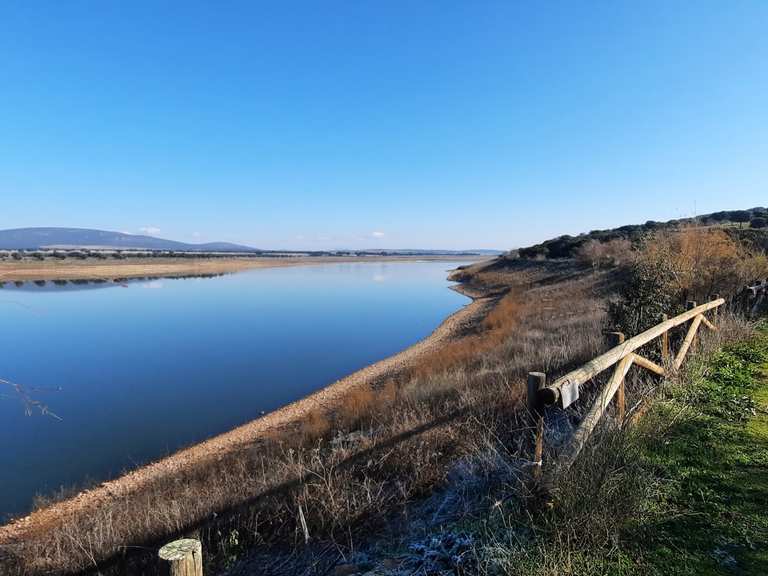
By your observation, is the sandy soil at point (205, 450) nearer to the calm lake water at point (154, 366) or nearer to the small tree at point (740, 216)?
the calm lake water at point (154, 366)

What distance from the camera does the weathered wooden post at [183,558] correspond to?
2438 millimetres

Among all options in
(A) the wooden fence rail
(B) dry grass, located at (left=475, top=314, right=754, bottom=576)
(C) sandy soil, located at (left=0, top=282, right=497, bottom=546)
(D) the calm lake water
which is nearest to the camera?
(B) dry grass, located at (left=475, top=314, right=754, bottom=576)

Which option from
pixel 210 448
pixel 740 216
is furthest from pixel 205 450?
pixel 740 216

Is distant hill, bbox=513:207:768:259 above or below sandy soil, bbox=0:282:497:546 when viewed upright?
above

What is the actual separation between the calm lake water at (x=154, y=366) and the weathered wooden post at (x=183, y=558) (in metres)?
1.56

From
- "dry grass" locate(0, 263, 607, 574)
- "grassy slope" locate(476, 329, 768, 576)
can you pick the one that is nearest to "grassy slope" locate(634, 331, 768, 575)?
"grassy slope" locate(476, 329, 768, 576)

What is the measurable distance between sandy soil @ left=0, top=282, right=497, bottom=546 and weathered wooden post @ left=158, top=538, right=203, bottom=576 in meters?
8.22

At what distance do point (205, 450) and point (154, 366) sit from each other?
10847mm

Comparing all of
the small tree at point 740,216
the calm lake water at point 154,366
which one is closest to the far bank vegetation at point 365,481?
the calm lake water at point 154,366

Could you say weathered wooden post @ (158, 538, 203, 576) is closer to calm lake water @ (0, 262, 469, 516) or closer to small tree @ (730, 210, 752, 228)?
calm lake water @ (0, 262, 469, 516)

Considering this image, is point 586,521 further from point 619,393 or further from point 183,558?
point 183,558

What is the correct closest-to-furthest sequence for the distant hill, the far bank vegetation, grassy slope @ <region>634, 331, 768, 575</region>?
1. grassy slope @ <region>634, 331, 768, 575</region>
2. the far bank vegetation
3. the distant hill

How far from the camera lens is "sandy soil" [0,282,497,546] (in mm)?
8805

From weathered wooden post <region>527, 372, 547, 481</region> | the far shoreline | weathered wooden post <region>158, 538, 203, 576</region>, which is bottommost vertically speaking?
the far shoreline
